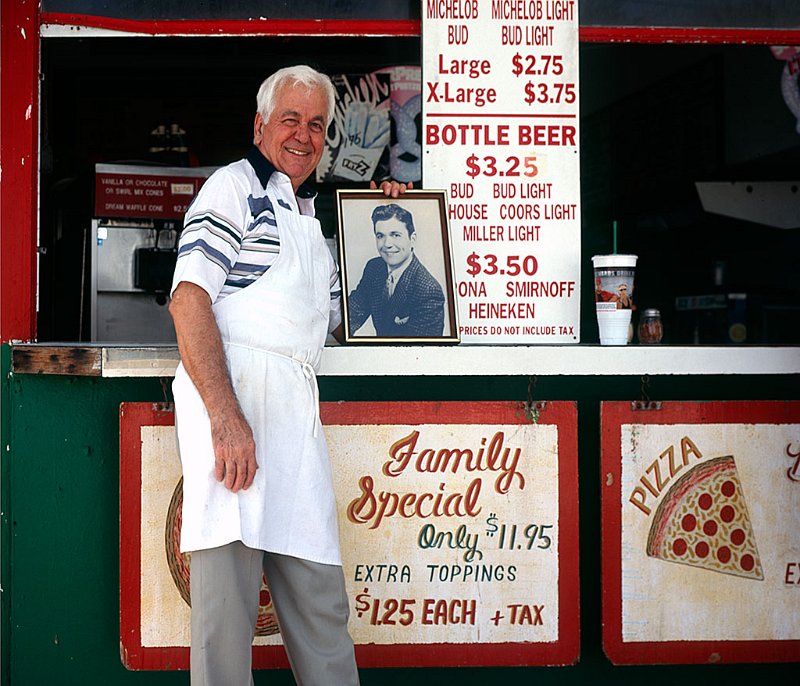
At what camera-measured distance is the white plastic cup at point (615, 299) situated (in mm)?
3146

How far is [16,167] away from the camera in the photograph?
10.3 feet

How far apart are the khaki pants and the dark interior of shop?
10.4ft

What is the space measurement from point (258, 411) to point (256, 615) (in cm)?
51

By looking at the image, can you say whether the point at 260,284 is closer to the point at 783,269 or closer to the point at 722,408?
the point at 722,408

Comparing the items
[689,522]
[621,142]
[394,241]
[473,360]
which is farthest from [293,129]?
[621,142]

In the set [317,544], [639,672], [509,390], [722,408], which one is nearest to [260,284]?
[317,544]

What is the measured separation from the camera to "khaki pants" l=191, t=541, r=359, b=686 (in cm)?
241

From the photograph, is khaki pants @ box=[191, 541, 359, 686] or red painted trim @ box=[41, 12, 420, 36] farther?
red painted trim @ box=[41, 12, 420, 36]

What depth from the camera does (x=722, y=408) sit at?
3195 millimetres

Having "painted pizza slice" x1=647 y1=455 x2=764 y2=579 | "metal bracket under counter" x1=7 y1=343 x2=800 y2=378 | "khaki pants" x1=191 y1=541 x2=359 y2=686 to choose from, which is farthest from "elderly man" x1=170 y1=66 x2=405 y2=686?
"painted pizza slice" x1=647 y1=455 x2=764 y2=579

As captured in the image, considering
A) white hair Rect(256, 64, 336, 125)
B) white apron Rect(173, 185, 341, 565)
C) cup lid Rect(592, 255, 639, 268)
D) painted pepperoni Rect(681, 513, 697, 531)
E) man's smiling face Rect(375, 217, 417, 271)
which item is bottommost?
painted pepperoni Rect(681, 513, 697, 531)

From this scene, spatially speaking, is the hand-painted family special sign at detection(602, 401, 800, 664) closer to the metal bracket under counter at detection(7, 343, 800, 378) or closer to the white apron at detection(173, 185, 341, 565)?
the metal bracket under counter at detection(7, 343, 800, 378)

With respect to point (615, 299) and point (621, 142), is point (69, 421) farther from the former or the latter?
point (621, 142)

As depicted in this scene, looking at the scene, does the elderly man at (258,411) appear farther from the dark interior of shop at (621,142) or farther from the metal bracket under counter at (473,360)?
the dark interior of shop at (621,142)
